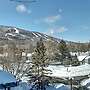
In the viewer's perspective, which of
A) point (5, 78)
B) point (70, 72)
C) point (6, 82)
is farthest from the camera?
point (70, 72)

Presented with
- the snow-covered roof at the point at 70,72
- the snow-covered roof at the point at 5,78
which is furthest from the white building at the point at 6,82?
the snow-covered roof at the point at 70,72

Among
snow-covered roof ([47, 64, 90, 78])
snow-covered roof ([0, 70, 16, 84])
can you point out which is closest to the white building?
snow-covered roof ([0, 70, 16, 84])

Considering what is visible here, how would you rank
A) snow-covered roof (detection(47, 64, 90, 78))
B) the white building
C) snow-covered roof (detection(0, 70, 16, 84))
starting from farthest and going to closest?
snow-covered roof (detection(47, 64, 90, 78)) < snow-covered roof (detection(0, 70, 16, 84)) < the white building

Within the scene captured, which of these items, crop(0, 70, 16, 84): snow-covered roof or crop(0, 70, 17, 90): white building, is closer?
crop(0, 70, 17, 90): white building

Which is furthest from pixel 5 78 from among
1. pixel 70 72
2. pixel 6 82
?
pixel 70 72

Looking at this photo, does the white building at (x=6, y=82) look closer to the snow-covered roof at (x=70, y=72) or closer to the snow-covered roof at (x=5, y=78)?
the snow-covered roof at (x=5, y=78)

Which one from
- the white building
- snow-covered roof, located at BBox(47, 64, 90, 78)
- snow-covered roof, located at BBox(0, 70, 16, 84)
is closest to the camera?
the white building

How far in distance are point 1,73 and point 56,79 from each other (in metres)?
17.8

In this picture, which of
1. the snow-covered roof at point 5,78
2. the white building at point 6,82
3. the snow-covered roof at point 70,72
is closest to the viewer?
the white building at point 6,82

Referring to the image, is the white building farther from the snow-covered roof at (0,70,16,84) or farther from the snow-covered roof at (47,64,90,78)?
the snow-covered roof at (47,64,90,78)

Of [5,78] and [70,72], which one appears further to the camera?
[70,72]

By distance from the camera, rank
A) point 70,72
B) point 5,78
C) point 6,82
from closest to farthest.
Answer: point 6,82
point 5,78
point 70,72

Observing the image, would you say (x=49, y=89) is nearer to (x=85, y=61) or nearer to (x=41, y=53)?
(x=41, y=53)

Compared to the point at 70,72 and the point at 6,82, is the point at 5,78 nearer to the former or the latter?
the point at 6,82
